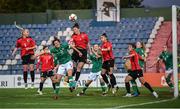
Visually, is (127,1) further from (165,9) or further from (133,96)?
(133,96)

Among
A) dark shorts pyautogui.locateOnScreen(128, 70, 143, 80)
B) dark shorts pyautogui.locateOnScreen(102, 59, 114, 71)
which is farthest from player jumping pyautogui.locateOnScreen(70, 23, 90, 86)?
dark shorts pyautogui.locateOnScreen(128, 70, 143, 80)

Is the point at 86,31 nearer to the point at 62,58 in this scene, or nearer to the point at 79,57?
the point at 79,57

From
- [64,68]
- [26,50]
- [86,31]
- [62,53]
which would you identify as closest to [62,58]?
[62,53]

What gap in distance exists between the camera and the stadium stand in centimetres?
3684

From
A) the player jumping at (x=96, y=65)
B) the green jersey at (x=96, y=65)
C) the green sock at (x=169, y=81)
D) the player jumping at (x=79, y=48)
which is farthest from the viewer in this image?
the green sock at (x=169, y=81)

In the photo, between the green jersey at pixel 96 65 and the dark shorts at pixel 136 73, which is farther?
the green jersey at pixel 96 65

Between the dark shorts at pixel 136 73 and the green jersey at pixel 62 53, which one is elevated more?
the green jersey at pixel 62 53

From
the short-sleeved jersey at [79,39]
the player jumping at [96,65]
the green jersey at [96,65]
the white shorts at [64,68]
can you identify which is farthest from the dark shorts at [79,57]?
the white shorts at [64,68]

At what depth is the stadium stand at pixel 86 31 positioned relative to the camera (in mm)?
36844

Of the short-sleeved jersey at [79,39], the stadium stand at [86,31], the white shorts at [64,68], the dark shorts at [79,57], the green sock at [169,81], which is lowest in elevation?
the green sock at [169,81]

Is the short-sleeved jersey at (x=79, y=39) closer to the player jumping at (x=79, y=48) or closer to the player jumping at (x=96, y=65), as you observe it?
the player jumping at (x=79, y=48)

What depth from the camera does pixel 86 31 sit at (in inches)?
1523

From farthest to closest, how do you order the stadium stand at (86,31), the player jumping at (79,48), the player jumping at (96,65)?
the stadium stand at (86,31), the player jumping at (96,65), the player jumping at (79,48)

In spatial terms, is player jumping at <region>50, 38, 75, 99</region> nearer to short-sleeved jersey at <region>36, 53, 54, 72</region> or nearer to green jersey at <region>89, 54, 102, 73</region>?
short-sleeved jersey at <region>36, 53, 54, 72</region>
